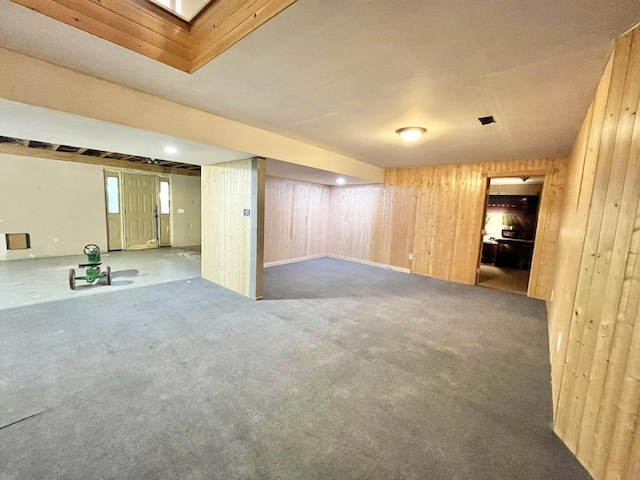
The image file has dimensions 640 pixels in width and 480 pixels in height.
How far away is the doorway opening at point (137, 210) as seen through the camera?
7227 mm

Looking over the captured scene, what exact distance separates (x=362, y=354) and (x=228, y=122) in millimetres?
3146

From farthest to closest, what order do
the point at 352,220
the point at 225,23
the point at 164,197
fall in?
1. the point at 164,197
2. the point at 352,220
3. the point at 225,23

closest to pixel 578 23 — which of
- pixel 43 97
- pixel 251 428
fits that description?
pixel 251 428

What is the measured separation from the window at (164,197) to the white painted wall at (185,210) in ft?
0.48

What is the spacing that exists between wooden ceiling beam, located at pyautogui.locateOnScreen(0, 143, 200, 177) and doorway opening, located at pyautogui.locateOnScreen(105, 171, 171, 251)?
0.29m

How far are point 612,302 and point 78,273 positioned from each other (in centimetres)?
715

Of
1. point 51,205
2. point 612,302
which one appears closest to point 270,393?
point 612,302

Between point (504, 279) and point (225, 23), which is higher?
point (225, 23)

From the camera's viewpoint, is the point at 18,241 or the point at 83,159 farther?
the point at 83,159

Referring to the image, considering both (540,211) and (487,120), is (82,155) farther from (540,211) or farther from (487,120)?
(540,211)

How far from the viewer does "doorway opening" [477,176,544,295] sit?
6850mm

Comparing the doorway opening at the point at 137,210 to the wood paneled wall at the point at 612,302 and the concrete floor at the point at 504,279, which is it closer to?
the concrete floor at the point at 504,279

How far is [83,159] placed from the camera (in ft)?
21.2

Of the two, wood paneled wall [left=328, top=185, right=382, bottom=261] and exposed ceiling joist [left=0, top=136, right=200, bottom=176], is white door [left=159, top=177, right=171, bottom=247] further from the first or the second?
wood paneled wall [left=328, top=185, right=382, bottom=261]
